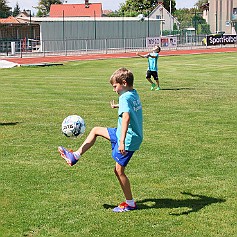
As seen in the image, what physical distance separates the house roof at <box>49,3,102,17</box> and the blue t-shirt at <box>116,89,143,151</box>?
279 ft

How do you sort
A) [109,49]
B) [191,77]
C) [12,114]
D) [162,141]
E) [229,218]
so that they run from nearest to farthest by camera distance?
[229,218] → [162,141] → [12,114] → [191,77] → [109,49]

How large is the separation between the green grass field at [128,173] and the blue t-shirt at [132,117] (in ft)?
2.83

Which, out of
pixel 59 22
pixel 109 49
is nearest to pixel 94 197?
pixel 109 49

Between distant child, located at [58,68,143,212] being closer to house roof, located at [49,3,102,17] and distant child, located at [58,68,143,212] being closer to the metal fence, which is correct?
the metal fence

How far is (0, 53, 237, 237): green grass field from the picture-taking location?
6.37 meters

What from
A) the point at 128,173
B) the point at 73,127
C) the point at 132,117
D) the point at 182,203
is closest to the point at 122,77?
the point at 132,117

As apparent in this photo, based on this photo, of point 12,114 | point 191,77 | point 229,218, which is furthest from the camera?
point 191,77

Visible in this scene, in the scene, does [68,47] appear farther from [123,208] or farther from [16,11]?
[16,11]

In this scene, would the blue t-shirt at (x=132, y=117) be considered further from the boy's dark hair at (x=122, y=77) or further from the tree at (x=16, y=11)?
the tree at (x=16, y=11)

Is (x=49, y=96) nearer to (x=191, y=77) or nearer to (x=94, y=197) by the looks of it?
(x=191, y=77)

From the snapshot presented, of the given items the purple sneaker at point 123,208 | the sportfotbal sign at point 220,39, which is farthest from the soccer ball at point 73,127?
the sportfotbal sign at point 220,39

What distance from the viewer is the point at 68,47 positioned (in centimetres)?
5369

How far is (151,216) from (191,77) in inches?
783

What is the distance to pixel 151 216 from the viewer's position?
6625mm
